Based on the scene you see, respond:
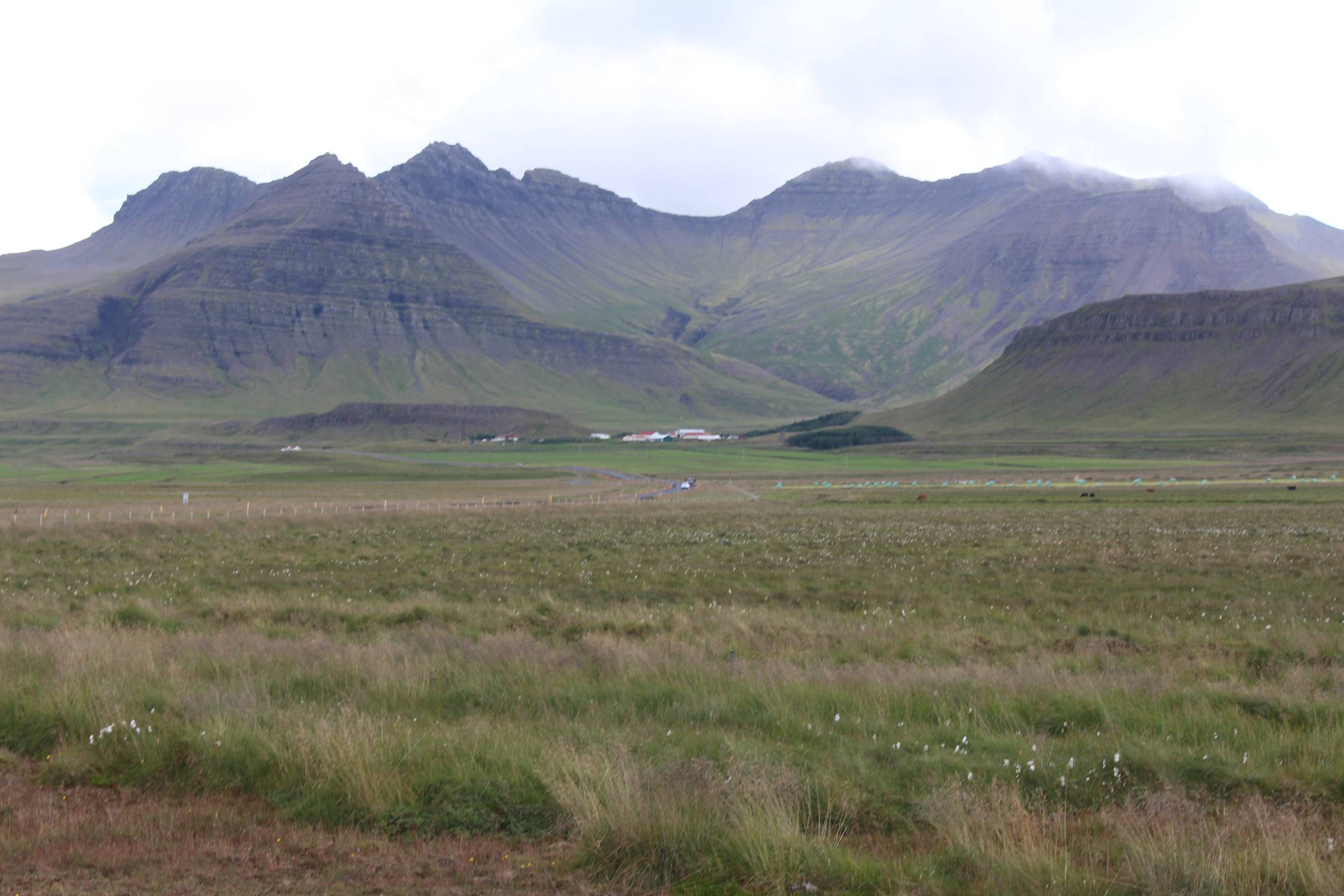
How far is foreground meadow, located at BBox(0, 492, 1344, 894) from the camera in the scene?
707 cm

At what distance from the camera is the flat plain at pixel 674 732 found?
23.0 feet

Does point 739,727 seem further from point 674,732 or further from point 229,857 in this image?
point 229,857

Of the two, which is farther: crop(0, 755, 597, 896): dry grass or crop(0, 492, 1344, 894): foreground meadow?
crop(0, 492, 1344, 894): foreground meadow

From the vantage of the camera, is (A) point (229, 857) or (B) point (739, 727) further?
(B) point (739, 727)

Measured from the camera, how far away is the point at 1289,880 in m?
6.39

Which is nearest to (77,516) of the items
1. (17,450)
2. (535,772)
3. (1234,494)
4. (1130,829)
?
(535,772)

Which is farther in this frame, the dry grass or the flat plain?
the flat plain

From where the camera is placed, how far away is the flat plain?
6996 millimetres

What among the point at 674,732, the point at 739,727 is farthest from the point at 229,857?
the point at 739,727

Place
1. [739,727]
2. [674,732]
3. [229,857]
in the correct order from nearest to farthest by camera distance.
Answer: [229,857]
[674,732]
[739,727]

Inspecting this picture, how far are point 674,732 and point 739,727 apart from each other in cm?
73

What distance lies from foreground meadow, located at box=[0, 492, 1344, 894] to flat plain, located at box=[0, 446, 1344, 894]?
0.04 m

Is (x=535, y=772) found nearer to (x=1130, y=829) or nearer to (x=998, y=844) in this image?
(x=998, y=844)

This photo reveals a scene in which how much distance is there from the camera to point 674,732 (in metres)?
9.55
